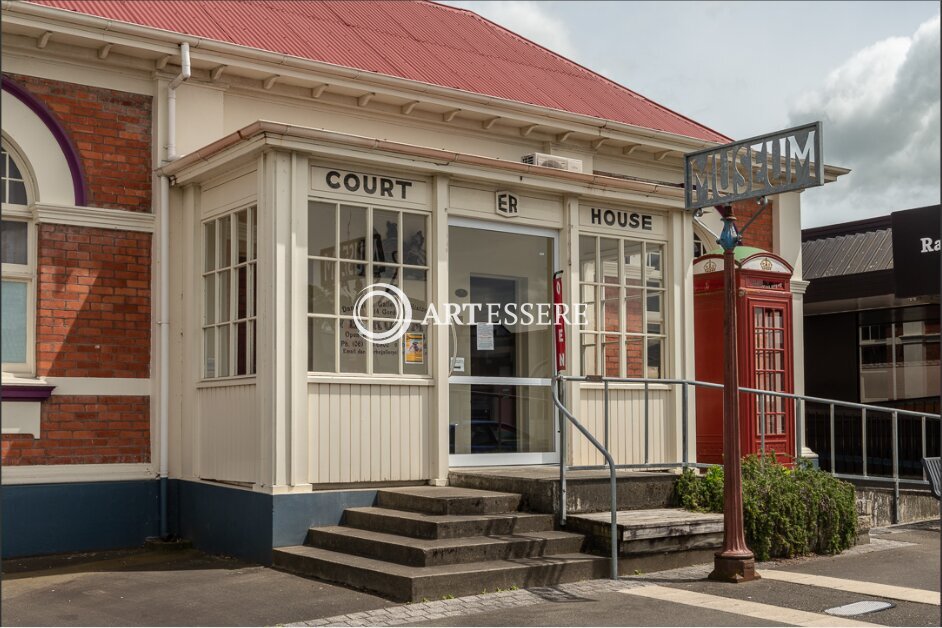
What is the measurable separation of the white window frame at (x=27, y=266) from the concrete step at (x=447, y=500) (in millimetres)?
3454

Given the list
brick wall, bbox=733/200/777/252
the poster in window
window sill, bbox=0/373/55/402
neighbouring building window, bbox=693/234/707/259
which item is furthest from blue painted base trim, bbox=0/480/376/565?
brick wall, bbox=733/200/777/252

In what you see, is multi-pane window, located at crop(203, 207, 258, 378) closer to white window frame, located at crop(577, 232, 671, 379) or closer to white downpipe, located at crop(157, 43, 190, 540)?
white downpipe, located at crop(157, 43, 190, 540)

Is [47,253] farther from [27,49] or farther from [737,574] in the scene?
[737,574]

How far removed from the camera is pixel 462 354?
33.6 ft

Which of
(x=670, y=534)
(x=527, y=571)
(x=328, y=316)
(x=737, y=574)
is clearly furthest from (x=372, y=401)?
(x=737, y=574)

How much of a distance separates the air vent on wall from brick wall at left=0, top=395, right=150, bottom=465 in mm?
4947

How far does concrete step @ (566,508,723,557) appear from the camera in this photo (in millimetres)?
8266

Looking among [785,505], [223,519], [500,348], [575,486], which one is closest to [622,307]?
[500,348]

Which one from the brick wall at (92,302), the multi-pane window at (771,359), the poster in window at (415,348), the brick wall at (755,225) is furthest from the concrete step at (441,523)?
the brick wall at (755,225)

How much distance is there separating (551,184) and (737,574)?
166 inches

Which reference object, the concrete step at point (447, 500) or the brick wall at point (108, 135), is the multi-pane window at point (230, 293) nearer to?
the brick wall at point (108, 135)

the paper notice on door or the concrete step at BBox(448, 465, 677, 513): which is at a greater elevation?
the paper notice on door

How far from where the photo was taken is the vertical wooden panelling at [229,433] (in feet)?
29.1

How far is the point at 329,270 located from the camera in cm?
905
